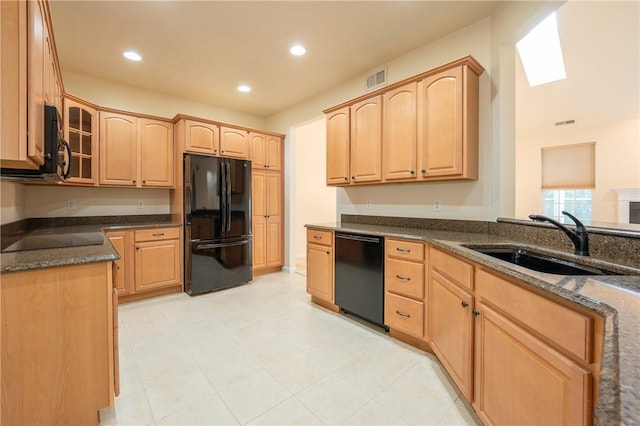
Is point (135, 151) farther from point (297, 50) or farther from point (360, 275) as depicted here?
point (360, 275)

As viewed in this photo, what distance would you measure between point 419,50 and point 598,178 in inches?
219

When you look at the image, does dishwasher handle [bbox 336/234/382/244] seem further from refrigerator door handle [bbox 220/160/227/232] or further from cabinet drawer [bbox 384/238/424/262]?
refrigerator door handle [bbox 220/160/227/232]

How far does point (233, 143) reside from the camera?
4055mm

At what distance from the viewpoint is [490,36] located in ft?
7.96

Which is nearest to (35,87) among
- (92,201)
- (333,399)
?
(333,399)

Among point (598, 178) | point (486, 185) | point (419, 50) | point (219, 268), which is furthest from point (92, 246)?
point (598, 178)

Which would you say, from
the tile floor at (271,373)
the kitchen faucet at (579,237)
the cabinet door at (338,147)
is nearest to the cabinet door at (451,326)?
the tile floor at (271,373)

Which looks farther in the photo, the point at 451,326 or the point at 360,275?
the point at 360,275

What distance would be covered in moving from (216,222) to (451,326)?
290 centimetres

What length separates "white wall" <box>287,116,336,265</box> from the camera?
5793mm

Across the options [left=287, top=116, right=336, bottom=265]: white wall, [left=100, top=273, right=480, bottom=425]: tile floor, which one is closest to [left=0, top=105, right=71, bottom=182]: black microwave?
[left=100, top=273, right=480, bottom=425]: tile floor

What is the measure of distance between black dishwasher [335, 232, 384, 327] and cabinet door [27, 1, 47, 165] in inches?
87.7

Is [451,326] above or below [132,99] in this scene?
below

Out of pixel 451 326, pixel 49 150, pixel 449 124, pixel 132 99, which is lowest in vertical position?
pixel 451 326
